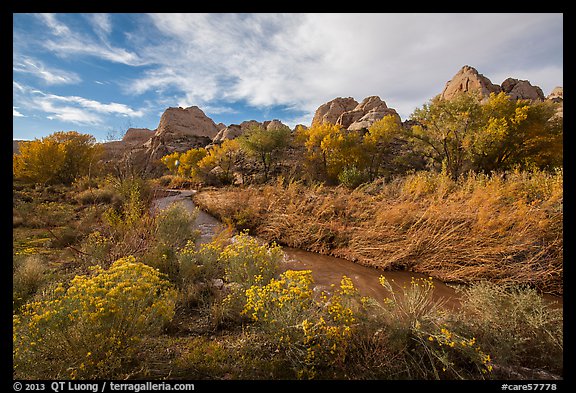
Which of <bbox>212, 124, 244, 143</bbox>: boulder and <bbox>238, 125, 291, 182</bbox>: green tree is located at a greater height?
<bbox>212, 124, 244, 143</bbox>: boulder

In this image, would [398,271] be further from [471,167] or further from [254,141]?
[254,141]

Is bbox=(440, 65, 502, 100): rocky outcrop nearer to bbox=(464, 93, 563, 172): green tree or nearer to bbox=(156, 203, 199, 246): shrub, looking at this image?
bbox=(464, 93, 563, 172): green tree

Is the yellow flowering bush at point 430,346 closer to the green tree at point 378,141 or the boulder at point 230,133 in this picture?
the green tree at point 378,141

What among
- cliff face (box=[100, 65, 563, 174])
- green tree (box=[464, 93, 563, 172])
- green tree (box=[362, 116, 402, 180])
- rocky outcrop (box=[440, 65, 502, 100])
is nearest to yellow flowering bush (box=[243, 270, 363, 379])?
green tree (box=[464, 93, 563, 172])

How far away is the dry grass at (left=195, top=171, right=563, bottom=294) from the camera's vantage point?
5.58 m

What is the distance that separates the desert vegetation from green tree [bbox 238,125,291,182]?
15219 mm

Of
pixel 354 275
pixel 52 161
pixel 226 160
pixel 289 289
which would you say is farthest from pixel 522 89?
pixel 52 161

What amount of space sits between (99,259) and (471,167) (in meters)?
22.3

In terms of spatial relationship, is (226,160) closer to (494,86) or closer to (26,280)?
→ (26,280)

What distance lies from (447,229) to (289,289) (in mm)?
6235

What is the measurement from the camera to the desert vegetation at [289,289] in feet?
6.75

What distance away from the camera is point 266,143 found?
2688 cm

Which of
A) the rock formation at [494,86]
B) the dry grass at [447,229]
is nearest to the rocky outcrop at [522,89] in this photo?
the rock formation at [494,86]
